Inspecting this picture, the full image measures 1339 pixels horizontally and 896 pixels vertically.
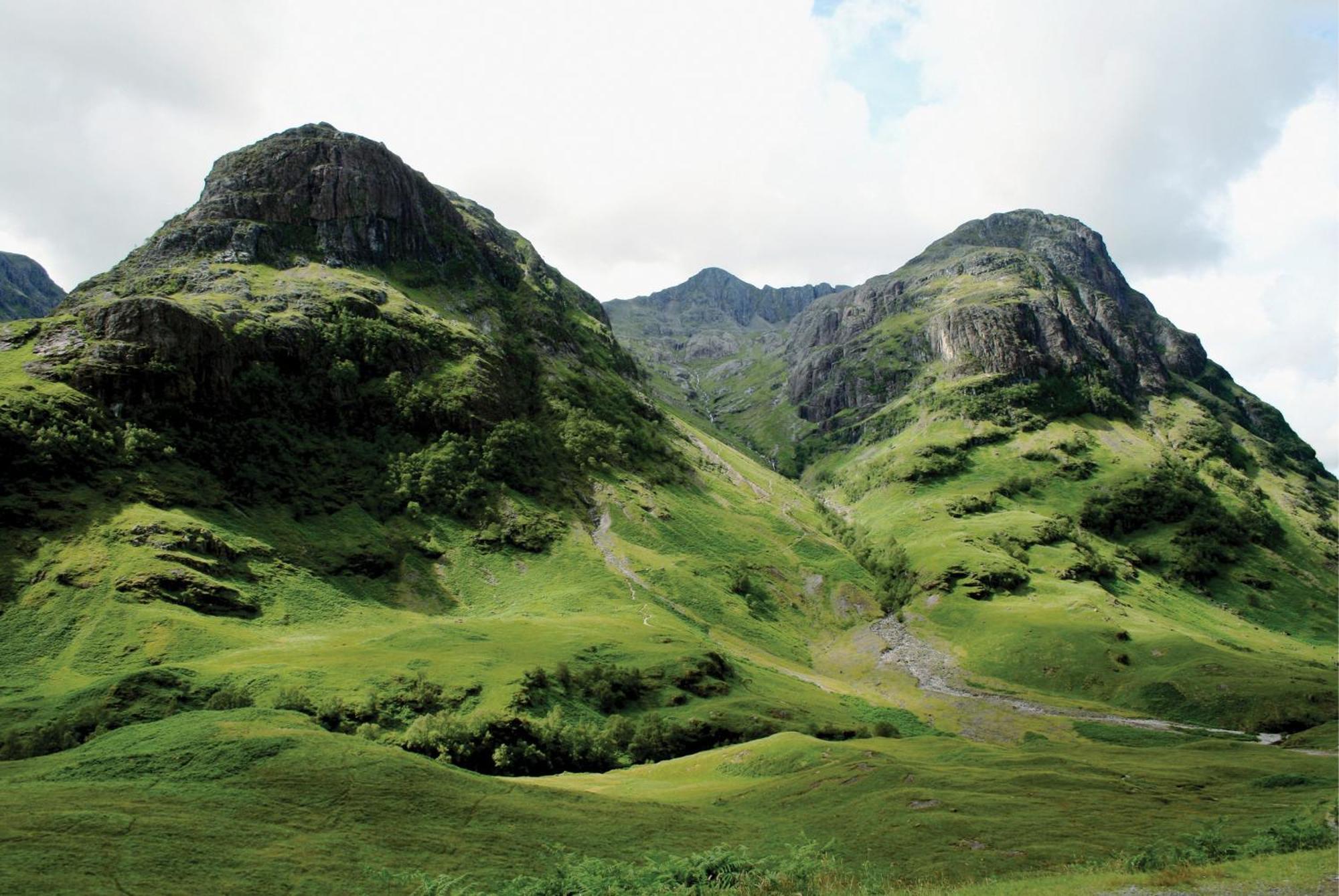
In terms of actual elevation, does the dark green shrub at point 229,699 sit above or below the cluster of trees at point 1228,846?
above

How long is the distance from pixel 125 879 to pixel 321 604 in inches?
4441

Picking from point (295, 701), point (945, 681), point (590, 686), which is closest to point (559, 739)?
point (590, 686)

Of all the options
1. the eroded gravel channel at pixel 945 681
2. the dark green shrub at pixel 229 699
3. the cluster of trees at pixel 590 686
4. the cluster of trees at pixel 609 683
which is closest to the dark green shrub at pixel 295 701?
the dark green shrub at pixel 229 699

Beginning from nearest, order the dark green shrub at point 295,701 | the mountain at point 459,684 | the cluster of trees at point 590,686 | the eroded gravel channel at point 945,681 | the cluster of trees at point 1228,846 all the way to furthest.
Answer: the cluster of trees at point 1228,846 < the mountain at point 459,684 < the dark green shrub at point 295,701 < the cluster of trees at point 590,686 < the eroded gravel channel at point 945,681

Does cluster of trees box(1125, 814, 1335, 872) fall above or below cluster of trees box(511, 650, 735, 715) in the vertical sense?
below

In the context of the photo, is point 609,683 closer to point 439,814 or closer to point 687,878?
point 439,814

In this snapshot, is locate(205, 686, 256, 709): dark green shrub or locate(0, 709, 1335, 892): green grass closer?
locate(0, 709, 1335, 892): green grass

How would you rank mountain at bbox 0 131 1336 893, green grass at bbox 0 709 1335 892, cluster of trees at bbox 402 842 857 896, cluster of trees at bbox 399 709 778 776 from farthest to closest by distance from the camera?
cluster of trees at bbox 399 709 778 776, mountain at bbox 0 131 1336 893, cluster of trees at bbox 402 842 857 896, green grass at bbox 0 709 1335 892

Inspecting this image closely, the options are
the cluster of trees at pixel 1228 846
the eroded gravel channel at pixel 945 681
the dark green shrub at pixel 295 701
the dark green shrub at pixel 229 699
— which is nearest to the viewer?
the cluster of trees at pixel 1228 846

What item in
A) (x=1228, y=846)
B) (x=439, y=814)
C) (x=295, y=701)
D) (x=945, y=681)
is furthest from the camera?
(x=945, y=681)

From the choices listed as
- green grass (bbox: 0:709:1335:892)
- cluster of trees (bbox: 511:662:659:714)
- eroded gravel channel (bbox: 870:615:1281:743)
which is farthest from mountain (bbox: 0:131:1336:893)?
eroded gravel channel (bbox: 870:615:1281:743)

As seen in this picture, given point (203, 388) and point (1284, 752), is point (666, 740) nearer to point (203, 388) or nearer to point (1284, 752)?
point (1284, 752)

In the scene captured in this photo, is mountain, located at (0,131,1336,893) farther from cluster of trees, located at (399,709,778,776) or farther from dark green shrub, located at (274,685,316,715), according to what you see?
dark green shrub, located at (274,685,316,715)

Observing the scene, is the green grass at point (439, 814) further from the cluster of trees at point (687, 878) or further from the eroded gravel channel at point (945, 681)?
the eroded gravel channel at point (945, 681)
